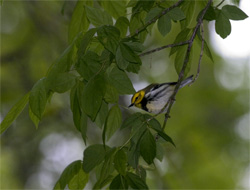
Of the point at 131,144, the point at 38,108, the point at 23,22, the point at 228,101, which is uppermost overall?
the point at 23,22

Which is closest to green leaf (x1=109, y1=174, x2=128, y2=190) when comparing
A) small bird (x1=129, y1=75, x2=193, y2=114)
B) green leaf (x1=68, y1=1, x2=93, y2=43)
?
green leaf (x1=68, y1=1, x2=93, y2=43)

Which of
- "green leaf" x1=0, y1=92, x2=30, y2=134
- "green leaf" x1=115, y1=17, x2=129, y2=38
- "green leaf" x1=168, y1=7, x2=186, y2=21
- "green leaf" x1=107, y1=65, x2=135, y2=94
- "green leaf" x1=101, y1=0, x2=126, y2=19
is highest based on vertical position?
"green leaf" x1=101, y1=0, x2=126, y2=19

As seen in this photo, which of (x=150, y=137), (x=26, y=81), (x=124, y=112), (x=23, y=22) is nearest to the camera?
(x=150, y=137)

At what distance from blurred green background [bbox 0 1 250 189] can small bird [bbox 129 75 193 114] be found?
1523 millimetres

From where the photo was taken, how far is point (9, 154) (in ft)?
15.6

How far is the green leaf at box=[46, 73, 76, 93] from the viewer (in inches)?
48.5

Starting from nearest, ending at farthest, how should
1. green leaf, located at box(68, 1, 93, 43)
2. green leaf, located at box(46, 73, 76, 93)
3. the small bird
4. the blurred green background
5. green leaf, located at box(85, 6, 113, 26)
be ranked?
green leaf, located at box(46, 73, 76, 93)
green leaf, located at box(85, 6, 113, 26)
green leaf, located at box(68, 1, 93, 43)
the small bird
the blurred green background

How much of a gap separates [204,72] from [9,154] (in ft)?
7.45

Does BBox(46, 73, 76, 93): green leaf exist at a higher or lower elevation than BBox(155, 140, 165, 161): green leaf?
higher

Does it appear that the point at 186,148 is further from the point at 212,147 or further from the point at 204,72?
the point at 204,72

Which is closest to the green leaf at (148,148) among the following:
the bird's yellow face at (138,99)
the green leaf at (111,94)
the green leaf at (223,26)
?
the green leaf at (111,94)

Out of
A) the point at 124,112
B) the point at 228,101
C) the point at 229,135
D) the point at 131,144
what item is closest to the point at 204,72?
the point at 228,101

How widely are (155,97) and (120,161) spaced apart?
1.30 metres

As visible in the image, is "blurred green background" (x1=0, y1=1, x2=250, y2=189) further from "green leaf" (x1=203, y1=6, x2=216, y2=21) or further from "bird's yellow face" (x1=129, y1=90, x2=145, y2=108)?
"green leaf" (x1=203, y1=6, x2=216, y2=21)
